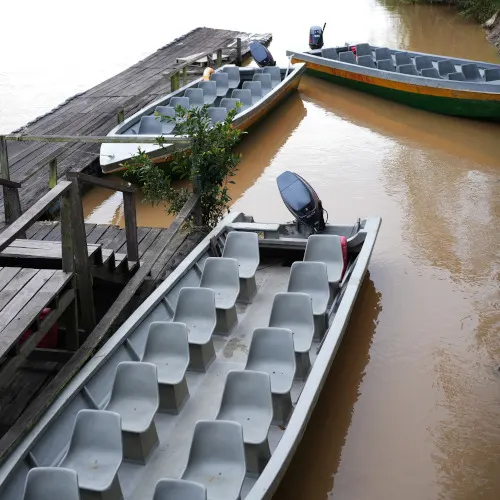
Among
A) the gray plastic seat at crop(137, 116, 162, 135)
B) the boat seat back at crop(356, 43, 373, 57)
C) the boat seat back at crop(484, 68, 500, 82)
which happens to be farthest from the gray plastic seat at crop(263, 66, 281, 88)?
the boat seat back at crop(484, 68, 500, 82)

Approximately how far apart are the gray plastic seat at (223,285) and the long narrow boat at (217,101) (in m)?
3.83

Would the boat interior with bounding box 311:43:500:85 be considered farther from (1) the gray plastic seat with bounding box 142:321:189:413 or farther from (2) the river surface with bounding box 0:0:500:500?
(1) the gray plastic seat with bounding box 142:321:189:413

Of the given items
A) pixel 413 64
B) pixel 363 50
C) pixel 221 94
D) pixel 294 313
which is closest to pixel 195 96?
pixel 221 94

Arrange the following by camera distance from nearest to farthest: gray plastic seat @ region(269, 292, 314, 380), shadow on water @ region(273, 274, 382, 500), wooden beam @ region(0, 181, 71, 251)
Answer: wooden beam @ region(0, 181, 71, 251)
shadow on water @ region(273, 274, 382, 500)
gray plastic seat @ region(269, 292, 314, 380)

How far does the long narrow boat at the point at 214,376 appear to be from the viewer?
607 cm

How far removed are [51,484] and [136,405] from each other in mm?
1262

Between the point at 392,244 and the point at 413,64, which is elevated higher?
the point at 413,64

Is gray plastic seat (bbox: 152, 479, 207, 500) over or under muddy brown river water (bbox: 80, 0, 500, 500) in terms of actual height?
over

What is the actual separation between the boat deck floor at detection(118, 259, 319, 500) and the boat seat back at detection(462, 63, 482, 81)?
9.12 metres

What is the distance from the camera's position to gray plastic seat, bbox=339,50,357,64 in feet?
59.5

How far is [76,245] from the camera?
7.43 meters

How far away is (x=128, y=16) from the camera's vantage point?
2753 cm

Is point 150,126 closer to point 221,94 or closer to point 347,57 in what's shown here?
point 221,94

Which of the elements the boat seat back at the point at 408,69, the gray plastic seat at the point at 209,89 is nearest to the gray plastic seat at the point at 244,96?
the gray plastic seat at the point at 209,89
